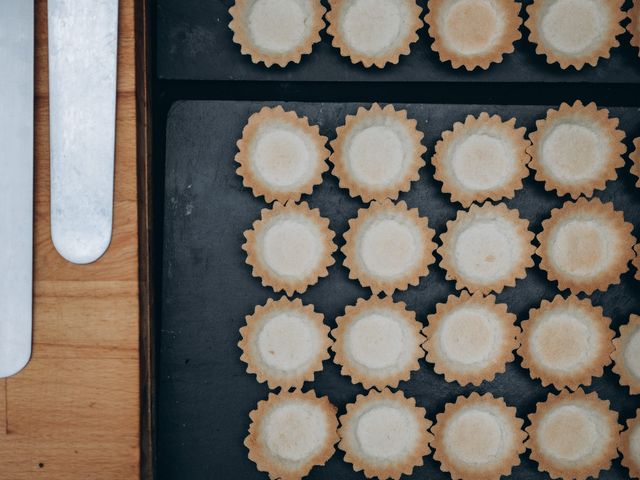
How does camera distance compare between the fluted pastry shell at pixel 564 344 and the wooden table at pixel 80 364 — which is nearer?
the wooden table at pixel 80 364

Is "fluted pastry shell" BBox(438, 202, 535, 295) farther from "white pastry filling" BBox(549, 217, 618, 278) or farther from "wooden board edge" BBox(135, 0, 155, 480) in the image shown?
"wooden board edge" BBox(135, 0, 155, 480)

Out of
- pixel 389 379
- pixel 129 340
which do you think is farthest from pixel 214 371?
pixel 389 379

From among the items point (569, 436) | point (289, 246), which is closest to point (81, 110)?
point (289, 246)

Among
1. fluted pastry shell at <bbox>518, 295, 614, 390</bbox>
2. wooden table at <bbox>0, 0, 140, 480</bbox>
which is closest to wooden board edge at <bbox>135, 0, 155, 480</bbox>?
wooden table at <bbox>0, 0, 140, 480</bbox>

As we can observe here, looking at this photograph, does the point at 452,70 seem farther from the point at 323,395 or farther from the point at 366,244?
the point at 323,395

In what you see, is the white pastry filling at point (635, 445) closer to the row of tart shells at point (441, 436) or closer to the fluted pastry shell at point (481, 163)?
the row of tart shells at point (441, 436)

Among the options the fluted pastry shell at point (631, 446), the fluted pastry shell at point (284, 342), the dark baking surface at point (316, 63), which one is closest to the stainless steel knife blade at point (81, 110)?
the dark baking surface at point (316, 63)

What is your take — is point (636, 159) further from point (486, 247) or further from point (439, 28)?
point (439, 28)
